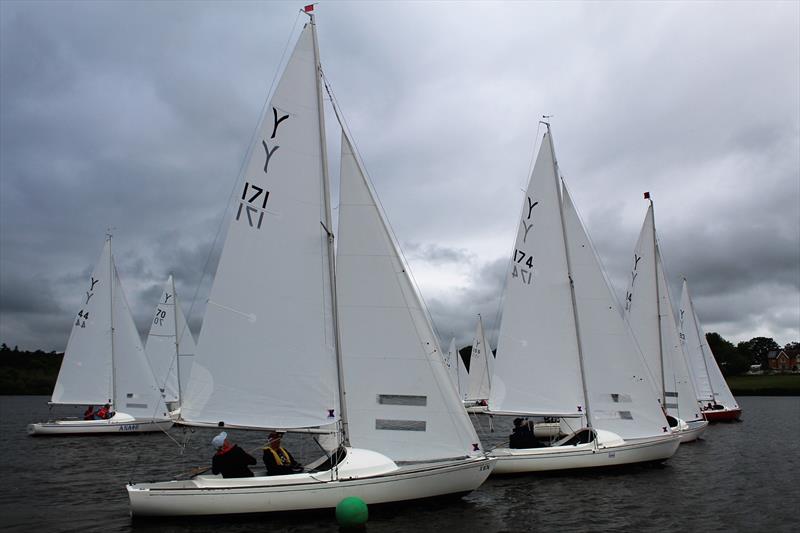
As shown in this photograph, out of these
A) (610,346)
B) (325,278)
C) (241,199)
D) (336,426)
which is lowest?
(336,426)

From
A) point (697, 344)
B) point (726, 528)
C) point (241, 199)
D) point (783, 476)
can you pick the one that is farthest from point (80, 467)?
point (697, 344)

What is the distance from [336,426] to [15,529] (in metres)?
6.86

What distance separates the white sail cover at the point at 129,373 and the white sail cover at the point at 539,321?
2121 cm

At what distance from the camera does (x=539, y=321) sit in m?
19.4

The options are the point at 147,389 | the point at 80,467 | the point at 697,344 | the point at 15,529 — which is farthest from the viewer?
the point at 697,344

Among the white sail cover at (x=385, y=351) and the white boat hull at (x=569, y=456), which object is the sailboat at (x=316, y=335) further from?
the white boat hull at (x=569, y=456)

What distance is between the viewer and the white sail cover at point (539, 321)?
18.8m

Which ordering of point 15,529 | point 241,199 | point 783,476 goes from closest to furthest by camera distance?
point 15,529, point 241,199, point 783,476

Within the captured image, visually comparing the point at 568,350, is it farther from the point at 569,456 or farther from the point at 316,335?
the point at 316,335

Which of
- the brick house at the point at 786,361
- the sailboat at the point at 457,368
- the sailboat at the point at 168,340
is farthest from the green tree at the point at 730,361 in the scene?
the sailboat at the point at 168,340

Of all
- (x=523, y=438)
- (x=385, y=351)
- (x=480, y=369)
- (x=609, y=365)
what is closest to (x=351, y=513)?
(x=385, y=351)

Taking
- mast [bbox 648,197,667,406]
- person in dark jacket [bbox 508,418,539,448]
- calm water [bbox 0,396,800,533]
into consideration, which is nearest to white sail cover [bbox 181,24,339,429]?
calm water [bbox 0,396,800,533]

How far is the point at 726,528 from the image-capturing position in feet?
40.0

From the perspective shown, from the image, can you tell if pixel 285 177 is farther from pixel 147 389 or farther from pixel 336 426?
pixel 147 389
